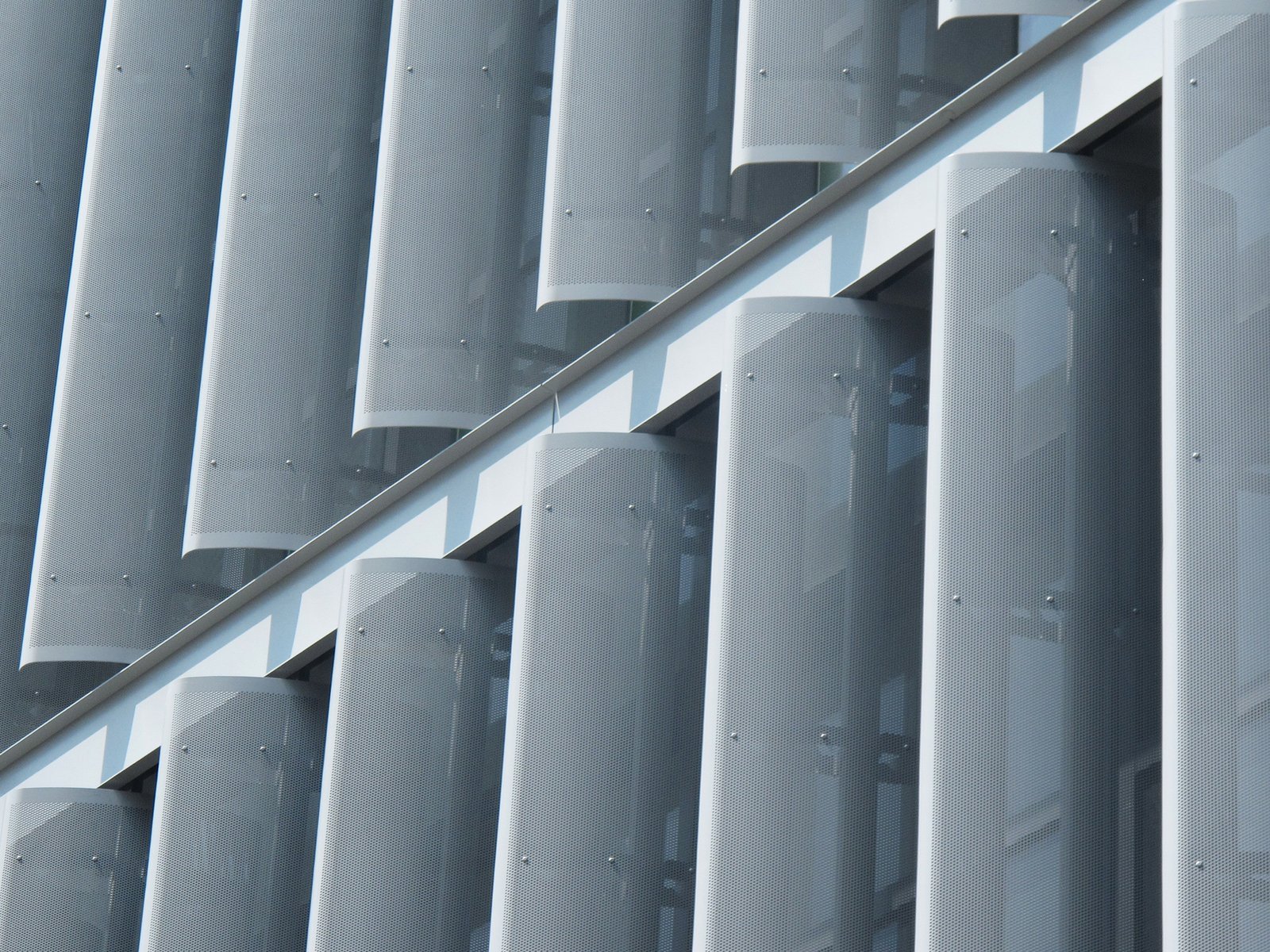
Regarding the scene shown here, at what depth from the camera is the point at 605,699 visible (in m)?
7.39

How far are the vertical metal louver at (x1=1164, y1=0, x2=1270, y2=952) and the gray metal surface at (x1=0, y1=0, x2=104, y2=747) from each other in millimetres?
5953

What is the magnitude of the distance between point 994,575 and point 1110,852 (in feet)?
2.29

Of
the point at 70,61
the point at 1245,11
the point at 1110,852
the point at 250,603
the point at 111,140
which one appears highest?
the point at 70,61

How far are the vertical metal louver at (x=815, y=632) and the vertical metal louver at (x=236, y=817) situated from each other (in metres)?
2.48

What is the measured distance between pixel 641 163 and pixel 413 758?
1.98 m

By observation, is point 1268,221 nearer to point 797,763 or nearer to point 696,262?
point 797,763

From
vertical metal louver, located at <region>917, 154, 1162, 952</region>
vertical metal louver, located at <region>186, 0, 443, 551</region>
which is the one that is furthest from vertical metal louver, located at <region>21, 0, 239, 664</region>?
vertical metal louver, located at <region>917, 154, 1162, 952</region>

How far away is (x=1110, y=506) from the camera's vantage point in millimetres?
6273

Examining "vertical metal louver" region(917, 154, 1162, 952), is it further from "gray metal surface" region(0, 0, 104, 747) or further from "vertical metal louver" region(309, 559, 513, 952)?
"gray metal surface" region(0, 0, 104, 747)

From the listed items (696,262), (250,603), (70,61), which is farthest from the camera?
(70,61)

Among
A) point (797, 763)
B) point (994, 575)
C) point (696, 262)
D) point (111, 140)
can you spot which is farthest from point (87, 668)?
point (994, 575)

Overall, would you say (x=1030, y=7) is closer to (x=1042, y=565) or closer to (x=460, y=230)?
(x=1042, y=565)

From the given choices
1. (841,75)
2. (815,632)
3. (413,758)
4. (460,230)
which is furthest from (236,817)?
(841,75)

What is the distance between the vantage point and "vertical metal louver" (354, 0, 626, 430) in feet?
28.4
